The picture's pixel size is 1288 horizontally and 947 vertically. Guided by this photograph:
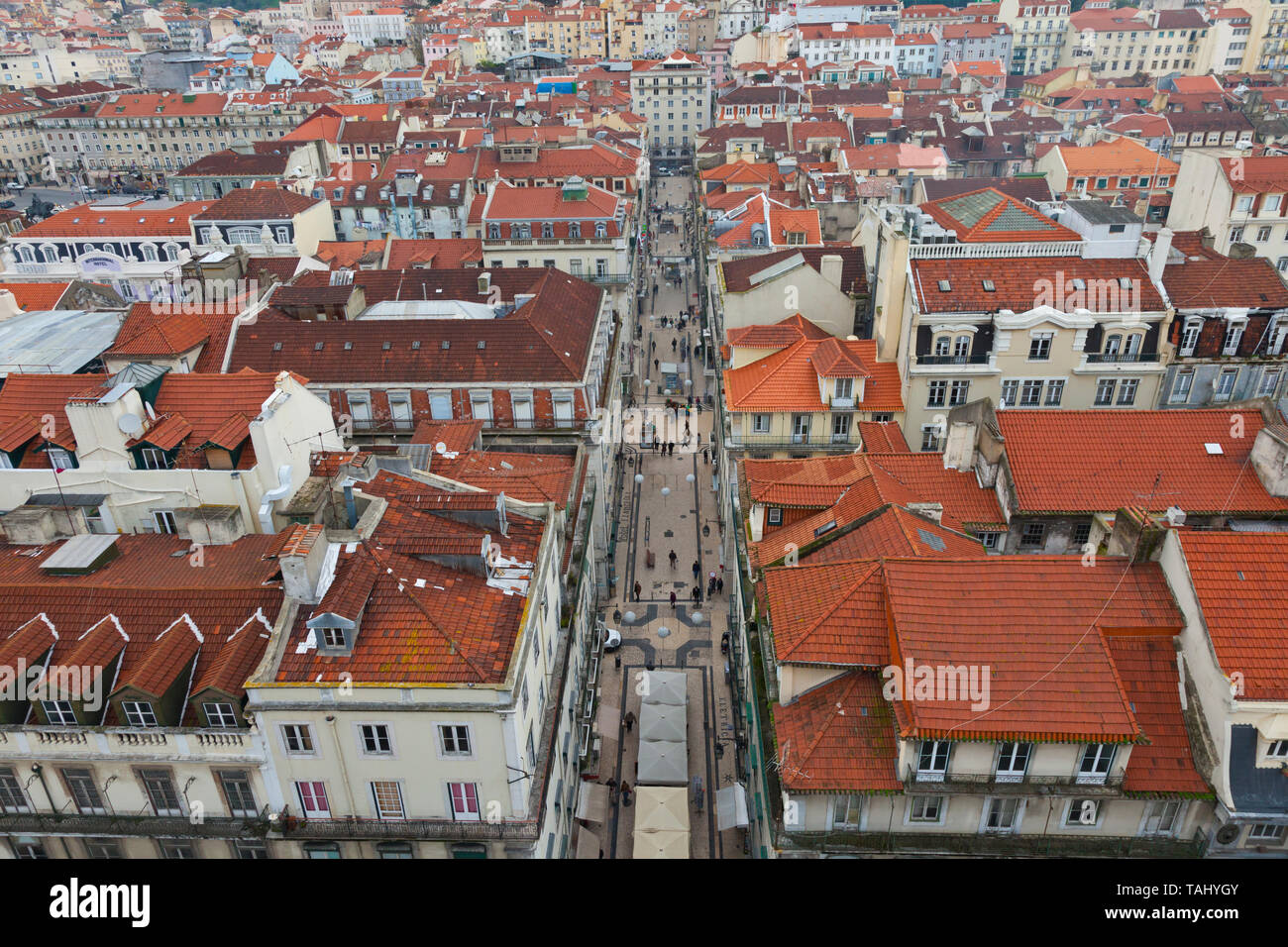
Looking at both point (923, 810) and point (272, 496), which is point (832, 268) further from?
point (923, 810)

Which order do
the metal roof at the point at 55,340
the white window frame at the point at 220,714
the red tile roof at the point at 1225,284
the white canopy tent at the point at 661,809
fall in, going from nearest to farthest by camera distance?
the white window frame at the point at 220,714
the white canopy tent at the point at 661,809
the metal roof at the point at 55,340
the red tile roof at the point at 1225,284

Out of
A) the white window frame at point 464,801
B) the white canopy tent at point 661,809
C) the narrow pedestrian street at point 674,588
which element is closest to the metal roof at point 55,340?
the narrow pedestrian street at point 674,588

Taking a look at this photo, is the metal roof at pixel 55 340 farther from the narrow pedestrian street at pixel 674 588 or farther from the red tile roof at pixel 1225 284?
the red tile roof at pixel 1225 284

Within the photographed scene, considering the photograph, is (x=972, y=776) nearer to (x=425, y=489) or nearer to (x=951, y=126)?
(x=425, y=489)
